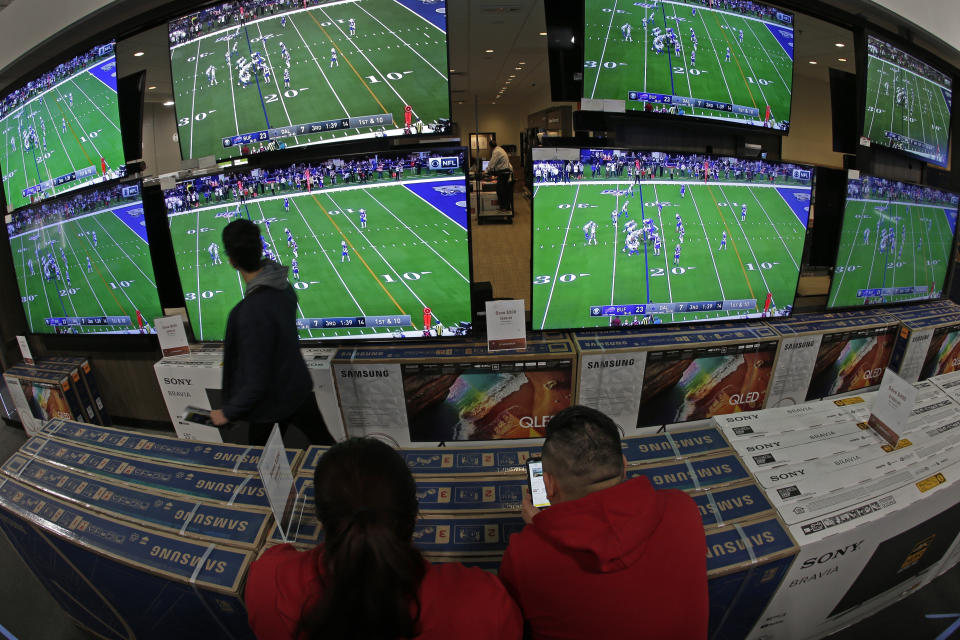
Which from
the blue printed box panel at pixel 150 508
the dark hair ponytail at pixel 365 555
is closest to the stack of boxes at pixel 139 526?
the blue printed box panel at pixel 150 508

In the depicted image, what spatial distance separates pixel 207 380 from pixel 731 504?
8.81 ft

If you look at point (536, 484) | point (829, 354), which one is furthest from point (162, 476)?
point (829, 354)

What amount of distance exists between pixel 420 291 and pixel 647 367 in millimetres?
1326

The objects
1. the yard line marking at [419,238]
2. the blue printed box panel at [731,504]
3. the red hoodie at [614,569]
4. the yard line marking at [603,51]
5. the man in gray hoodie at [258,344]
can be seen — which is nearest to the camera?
the red hoodie at [614,569]

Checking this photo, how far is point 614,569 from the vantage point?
84 cm

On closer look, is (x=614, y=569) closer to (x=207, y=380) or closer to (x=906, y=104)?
(x=207, y=380)

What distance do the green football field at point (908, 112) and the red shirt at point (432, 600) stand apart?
3529 millimetres

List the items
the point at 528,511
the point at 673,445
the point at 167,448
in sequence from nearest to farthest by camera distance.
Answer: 1. the point at 528,511
2. the point at 673,445
3. the point at 167,448

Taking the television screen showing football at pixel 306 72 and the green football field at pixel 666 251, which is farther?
the green football field at pixel 666 251

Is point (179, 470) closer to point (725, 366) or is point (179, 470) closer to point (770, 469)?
point (770, 469)

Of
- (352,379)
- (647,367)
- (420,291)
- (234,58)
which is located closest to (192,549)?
(352,379)

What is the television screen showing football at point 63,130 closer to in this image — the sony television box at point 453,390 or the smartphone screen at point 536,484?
the sony television box at point 453,390

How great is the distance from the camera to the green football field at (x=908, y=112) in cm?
259

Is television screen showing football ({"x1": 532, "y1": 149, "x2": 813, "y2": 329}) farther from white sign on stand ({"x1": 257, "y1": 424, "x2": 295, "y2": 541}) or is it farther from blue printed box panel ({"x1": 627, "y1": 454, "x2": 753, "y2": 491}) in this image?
white sign on stand ({"x1": 257, "y1": 424, "x2": 295, "y2": 541})
